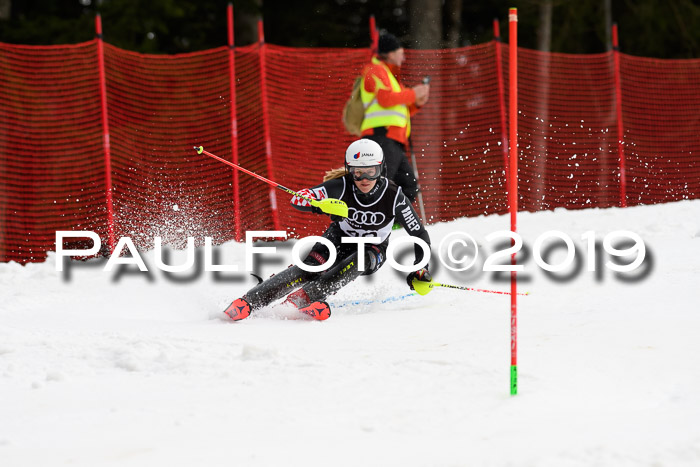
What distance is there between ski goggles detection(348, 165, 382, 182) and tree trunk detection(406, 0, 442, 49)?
728cm

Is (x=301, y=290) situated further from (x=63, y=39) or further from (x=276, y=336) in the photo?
(x=63, y=39)

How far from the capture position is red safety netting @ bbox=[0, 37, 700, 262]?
32.3 feet

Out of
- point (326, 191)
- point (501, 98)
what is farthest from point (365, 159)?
point (501, 98)

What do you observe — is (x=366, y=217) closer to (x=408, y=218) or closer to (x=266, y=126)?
(x=408, y=218)

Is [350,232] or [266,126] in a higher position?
[266,126]

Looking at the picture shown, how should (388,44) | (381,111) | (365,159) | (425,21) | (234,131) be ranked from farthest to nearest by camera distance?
(425,21) → (234,131) → (381,111) → (388,44) → (365,159)

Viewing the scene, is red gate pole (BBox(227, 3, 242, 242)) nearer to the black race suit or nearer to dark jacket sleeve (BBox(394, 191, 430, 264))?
the black race suit

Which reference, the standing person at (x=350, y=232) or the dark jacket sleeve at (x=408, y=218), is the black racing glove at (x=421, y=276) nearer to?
the standing person at (x=350, y=232)

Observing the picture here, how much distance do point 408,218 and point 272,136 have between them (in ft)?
12.9

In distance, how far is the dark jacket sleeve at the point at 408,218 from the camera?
6457 mm

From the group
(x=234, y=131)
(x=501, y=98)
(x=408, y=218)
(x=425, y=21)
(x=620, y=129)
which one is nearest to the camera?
(x=408, y=218)

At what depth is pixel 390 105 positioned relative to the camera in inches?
316

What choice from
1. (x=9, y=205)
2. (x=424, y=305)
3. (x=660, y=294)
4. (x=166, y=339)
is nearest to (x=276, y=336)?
(x=166, y=339)

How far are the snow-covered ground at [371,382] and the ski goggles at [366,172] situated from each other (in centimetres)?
98
